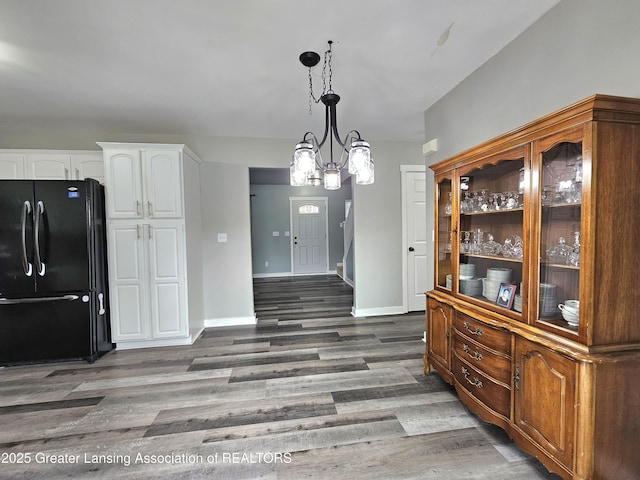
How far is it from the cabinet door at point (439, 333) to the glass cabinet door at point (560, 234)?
0.69 m

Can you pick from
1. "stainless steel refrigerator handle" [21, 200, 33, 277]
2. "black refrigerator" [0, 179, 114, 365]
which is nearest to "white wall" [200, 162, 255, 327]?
"black refrigerator" [0, 179, 114, 365]

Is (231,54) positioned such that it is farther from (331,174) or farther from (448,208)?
(448,208)

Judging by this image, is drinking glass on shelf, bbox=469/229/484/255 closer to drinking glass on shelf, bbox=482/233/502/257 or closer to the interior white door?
drinking glass on shelf, bbox=482/233/502/257

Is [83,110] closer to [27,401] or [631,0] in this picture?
[27,401]

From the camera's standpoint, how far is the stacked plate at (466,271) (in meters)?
2.04

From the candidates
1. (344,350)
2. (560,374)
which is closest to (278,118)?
(344,350)

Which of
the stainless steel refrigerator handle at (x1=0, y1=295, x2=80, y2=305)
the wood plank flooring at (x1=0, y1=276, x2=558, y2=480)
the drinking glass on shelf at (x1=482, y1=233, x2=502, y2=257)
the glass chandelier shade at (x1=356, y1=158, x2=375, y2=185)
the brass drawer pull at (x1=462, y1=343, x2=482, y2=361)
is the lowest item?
the wood plank flooring at (x1=0, y1=276, x2=558, y2=480)

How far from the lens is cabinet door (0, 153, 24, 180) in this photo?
3.04m

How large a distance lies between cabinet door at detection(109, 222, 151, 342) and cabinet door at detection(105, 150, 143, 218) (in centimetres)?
16

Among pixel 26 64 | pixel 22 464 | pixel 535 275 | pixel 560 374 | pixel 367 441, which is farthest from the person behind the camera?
pixel 26 64

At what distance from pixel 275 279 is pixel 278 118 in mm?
4812

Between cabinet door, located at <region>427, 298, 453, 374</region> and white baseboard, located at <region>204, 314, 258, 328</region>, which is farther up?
cabinet door, located at <region>427, 298, 453, 374</region>

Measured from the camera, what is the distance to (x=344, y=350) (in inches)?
117

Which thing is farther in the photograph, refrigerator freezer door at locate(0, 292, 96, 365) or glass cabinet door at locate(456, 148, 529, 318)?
refrigerator freezer door at locate(0, 292, 96, 365)
